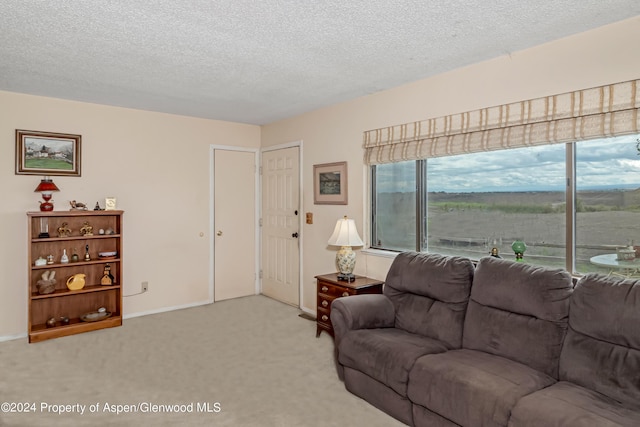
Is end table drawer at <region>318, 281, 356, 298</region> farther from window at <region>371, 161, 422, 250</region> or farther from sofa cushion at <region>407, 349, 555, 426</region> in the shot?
sofa cushion at <region>407, 349, 555, 426</region>

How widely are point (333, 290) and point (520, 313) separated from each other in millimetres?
1770

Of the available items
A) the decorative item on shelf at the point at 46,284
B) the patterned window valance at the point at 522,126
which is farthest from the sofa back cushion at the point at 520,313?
the decorative item on shelf at the point at 46,284

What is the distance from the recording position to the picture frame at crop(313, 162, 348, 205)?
167 inches

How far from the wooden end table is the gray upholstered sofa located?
1.80ft

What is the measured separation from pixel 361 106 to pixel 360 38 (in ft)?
4.95

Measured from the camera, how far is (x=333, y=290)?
375 cm

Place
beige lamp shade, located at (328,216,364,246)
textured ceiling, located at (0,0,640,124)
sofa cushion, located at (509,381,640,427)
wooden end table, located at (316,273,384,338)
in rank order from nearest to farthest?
sofa cushion, located at (509,381,640,427) < textured ceiling, located at (0,0,640,124) < wooden end table, located at (316,273,384,338) < beige lamp shade, located at (328,216,364,246)

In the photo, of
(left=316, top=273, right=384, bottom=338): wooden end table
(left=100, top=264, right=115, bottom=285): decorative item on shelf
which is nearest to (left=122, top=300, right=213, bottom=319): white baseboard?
(left=100, top=264, right=115, bottom=285): decorative item on shelf

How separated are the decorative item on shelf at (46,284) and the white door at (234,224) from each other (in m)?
1.82

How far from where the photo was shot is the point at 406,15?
2.24m

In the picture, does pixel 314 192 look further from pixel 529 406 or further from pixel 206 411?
pixel 529 406

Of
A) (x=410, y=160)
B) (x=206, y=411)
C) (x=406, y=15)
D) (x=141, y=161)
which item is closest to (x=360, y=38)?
(x=406, y=15)

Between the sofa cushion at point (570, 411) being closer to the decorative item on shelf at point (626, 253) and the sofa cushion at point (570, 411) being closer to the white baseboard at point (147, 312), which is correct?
the decorative item on shelf at point (626, 253)

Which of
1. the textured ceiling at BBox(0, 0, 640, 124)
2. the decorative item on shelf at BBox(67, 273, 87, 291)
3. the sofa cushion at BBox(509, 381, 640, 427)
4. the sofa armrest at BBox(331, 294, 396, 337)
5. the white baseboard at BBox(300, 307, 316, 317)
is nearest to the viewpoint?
the sofa cushion at BBox(509, 381, 640, 427)
